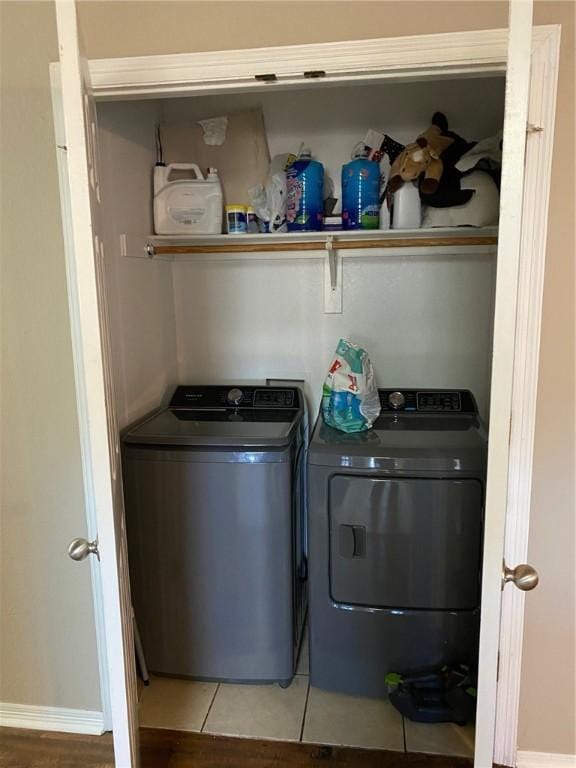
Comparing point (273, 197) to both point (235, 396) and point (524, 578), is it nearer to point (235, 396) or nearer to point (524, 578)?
point (235, 396)

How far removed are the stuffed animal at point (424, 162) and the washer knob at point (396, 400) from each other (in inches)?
32.1

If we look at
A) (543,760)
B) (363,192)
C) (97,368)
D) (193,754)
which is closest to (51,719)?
(193,754)

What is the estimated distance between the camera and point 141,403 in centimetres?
223

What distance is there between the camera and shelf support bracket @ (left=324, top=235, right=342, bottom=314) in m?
2.37

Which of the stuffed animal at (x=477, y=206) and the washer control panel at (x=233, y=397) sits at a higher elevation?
the stuffed animal at (x=477, y=206)

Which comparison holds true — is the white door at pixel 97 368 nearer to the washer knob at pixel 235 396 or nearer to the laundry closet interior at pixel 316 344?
the laundry closet interior at pixel 316 344

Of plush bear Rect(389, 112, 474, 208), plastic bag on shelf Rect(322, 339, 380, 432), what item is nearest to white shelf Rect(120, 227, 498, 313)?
plush bear Rect(389, 112, 474, 208)

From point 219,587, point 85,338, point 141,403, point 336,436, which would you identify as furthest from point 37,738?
point 85,338

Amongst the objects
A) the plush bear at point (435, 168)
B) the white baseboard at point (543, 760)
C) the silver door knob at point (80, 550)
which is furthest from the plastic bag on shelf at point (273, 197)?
the white baseboard at point (543, 760)

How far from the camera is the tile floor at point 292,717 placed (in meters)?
1.88

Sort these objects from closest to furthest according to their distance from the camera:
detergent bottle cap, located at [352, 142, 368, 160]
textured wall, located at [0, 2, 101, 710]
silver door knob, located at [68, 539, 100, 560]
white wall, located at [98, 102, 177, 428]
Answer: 1. silver door knob, located at [68, 539, 100, 560]
2. textured wall, located at [0, 2, 101, 710]
3. white wall, located at [98, 102, 177, 428]
4. detergent bottle cap, located at [352, 142, 368, 160]

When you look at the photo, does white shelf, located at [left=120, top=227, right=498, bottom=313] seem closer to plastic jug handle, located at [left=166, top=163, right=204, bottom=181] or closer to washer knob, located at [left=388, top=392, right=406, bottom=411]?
plastic jug handle, located at [left=166, top=163, right=204, bottom=181]

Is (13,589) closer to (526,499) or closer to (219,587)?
(219,587)

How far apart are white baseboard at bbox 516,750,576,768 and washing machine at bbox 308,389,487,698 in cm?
31
